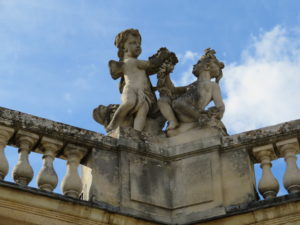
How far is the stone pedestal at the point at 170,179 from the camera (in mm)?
10164

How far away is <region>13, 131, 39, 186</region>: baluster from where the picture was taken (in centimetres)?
984

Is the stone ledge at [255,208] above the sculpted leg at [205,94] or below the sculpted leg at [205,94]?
below

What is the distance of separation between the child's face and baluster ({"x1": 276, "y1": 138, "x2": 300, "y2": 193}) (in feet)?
8.55

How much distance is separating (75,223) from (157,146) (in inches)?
71.4

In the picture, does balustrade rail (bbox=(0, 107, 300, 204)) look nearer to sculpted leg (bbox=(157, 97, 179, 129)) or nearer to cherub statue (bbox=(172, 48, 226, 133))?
cherub statue (bbox=(172, 48, 226, 133))

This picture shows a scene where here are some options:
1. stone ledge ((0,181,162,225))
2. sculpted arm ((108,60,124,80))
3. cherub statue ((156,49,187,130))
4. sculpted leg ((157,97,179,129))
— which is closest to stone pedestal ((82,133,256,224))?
stone ledge ((0,181,162,225))

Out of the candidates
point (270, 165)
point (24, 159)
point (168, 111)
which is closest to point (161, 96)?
point (168, 111)

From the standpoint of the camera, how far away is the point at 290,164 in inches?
405

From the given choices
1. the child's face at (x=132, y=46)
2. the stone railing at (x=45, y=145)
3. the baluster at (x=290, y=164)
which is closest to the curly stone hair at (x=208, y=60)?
the child's face at (x=132, y=46)

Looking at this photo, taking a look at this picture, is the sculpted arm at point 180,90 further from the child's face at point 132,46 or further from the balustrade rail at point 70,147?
the balustrade rail at point 70,147

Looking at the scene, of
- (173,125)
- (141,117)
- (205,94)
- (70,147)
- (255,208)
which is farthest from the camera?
(205,94)

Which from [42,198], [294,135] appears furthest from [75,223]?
[294,135]

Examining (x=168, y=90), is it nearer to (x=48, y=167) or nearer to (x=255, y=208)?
(x=48, y=167)

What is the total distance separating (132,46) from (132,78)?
1.72 ft
